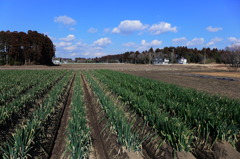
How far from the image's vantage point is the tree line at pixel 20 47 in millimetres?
46219

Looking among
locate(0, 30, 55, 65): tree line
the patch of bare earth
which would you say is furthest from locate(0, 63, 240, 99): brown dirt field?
locate(0, 30, 55, 65): tree line

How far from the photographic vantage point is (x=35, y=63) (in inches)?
1957

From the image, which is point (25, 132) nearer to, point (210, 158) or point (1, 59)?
point (210, 158)

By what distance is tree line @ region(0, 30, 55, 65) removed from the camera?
46.2 m

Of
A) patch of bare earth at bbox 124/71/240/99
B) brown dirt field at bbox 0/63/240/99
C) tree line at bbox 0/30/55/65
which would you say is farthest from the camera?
tree line at bbox 0/30/55/65

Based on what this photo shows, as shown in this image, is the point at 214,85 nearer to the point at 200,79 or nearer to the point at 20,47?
the point at 200,79

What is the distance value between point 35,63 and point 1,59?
8.55m

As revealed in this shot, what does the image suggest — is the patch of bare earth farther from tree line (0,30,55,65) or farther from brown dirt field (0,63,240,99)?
tree line (0,30,55,65)

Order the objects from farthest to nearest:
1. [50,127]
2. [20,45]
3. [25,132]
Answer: [20,45]
[50,127]
[25,132]

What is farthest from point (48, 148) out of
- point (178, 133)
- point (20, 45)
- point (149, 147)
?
point (20, 45)

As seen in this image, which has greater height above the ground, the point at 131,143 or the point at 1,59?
the point at 1,59

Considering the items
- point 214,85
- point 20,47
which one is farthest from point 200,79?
point 20,47

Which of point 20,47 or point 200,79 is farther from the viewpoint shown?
point 20,47

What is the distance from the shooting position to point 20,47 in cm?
4672
